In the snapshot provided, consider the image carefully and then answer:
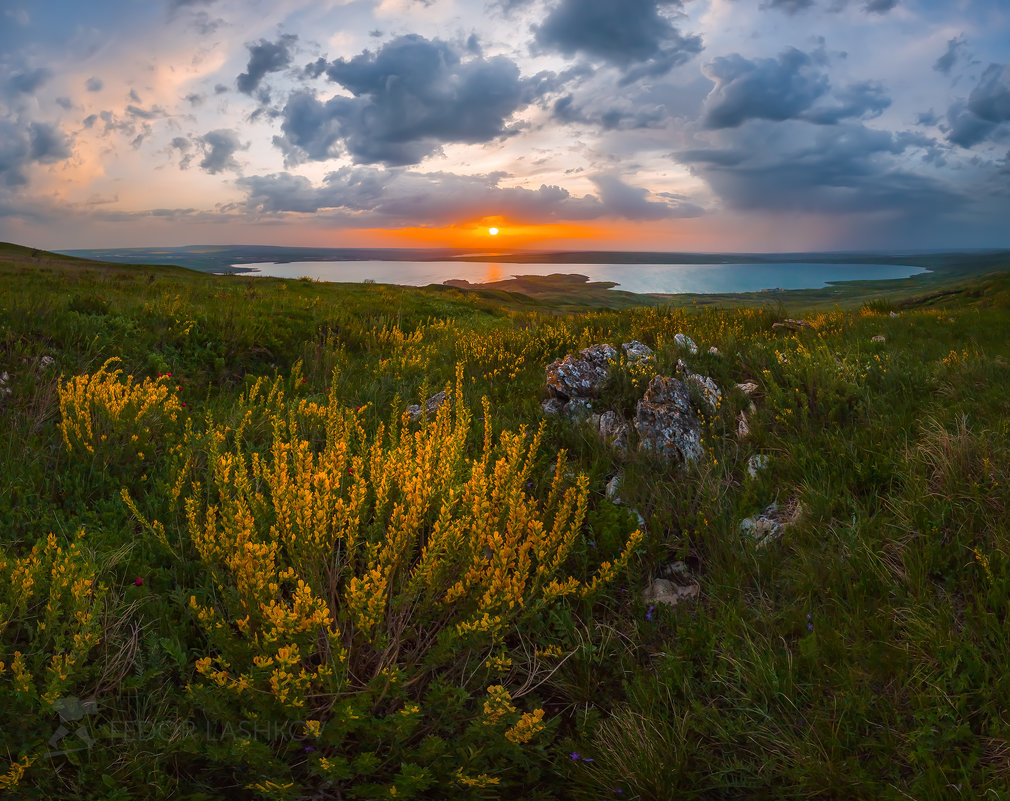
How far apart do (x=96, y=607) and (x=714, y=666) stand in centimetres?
298

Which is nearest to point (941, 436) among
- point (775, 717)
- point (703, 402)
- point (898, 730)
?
point (703, 402)

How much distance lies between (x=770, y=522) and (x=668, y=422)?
4.43 ft

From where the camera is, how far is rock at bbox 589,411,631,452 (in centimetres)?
493

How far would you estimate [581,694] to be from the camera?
2764mm

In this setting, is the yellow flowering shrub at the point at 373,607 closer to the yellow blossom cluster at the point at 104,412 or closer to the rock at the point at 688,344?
the yellow blossom cluster at the point at 104,412

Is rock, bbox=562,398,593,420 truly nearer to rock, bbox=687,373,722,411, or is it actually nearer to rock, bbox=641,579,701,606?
rock, bbox=687,373,722,411

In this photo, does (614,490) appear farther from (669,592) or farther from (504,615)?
(504,615)

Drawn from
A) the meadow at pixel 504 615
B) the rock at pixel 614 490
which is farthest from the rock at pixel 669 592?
the rock at pixel 614 490

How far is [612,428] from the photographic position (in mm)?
5203

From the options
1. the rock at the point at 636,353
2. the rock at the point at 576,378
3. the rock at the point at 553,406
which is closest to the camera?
the rock at the point at 553,406

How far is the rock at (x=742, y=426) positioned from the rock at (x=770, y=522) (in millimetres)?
1053

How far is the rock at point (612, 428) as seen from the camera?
493cm

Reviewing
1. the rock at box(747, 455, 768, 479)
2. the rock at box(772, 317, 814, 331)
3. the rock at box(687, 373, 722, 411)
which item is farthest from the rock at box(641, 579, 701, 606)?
the rock at box(772, 317, 814, 331)

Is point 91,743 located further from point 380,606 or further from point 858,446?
point 858,446
